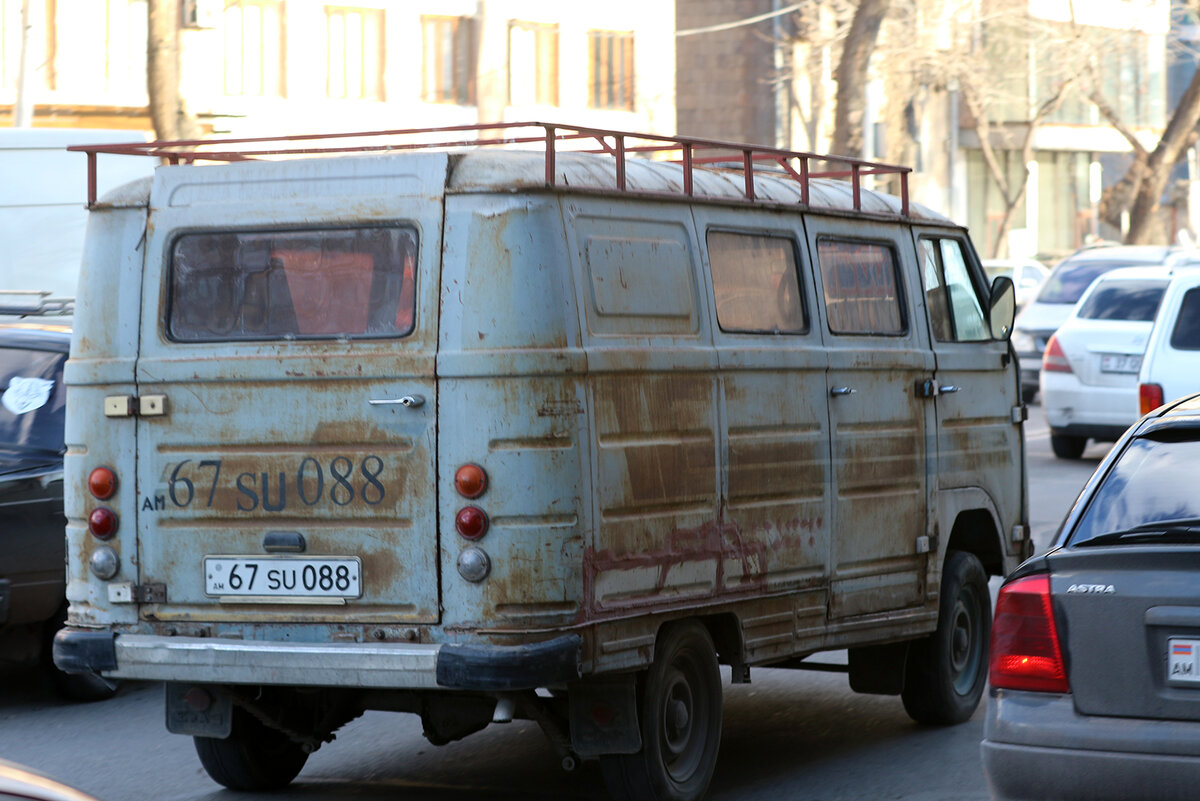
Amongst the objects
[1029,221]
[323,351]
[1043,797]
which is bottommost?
[1043,797]

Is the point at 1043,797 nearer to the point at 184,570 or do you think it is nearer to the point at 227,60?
the point at 184,570

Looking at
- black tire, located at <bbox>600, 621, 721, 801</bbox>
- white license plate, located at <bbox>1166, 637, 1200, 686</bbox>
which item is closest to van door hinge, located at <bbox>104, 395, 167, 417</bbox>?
black tire, located at <bbox>600, 621, 721, 801</bbox>

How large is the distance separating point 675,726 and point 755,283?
5.21 ft

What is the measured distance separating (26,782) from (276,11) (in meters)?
43.3

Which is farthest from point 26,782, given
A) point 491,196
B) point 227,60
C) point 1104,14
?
point 1104,14

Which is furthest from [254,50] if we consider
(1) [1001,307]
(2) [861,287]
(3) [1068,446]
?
(2) [861,287]

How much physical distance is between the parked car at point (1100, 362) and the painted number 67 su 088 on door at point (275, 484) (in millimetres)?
12604

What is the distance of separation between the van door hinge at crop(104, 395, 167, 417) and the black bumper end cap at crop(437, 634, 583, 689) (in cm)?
131

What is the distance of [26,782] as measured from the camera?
326 centimetres

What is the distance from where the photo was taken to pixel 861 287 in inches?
295

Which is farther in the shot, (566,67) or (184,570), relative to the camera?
(566,67)

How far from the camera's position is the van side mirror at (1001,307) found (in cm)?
827

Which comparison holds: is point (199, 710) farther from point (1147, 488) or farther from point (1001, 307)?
point (1001, 307)

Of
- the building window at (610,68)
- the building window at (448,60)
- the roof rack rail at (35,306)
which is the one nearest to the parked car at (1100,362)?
the roof rack rail at (35,306)
